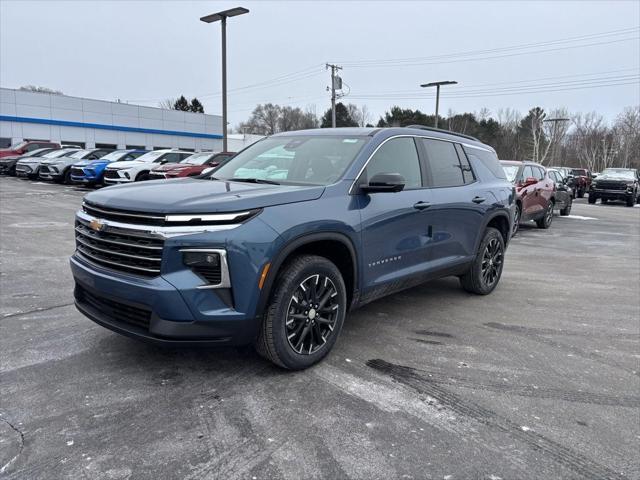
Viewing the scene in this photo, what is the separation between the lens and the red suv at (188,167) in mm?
17188

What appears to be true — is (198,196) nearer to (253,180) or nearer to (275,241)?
(275,241)

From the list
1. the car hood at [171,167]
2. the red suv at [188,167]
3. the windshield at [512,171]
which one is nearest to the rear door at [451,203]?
the windshield at [512,171]

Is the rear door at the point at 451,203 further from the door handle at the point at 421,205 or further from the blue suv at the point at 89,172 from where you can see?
the blue suv at the point at 89,172

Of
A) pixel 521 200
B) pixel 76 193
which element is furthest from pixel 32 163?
pixel 521 200

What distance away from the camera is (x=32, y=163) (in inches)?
938

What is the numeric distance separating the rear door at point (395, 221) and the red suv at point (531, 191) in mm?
7318

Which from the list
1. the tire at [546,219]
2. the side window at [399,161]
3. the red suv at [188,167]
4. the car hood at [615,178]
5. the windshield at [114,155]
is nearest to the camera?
the side window at [399,161]

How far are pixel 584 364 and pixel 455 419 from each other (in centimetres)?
164

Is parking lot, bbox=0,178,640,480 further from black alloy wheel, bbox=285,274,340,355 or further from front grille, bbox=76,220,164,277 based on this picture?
front grille, bbox=76,220,164,277

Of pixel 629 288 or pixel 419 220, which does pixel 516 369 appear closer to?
pixel 419 220

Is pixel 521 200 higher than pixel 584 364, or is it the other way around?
pixel 521 200

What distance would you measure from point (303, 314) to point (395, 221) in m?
1.23

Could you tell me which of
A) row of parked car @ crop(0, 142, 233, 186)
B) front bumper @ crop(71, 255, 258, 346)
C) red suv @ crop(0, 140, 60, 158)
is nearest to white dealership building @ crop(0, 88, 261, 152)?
red suv @ crop(0, 140, 60, 158)

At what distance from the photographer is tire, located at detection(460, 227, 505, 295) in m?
5.78
